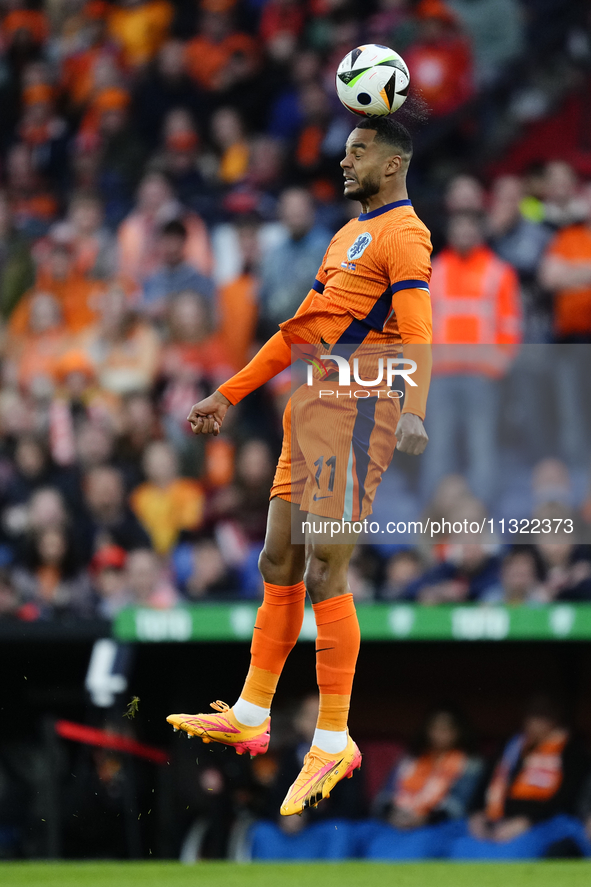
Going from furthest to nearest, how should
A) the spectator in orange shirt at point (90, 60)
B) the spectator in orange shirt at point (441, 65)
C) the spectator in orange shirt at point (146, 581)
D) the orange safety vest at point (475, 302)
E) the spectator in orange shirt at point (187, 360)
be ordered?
the spectator in orange shirt at point (90, 60), the spectator in orange shirt at point (441, 65), the spectator in orange shirt at point (187, 360), the orange safety vest at point (475, 302), the spectator in orange shirt at point (146, 581)

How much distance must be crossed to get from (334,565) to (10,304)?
6.76 m

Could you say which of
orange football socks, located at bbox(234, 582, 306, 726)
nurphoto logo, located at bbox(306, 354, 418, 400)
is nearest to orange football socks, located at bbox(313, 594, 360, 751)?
orange football socks, located at bbox(234, 582, 306, 726)

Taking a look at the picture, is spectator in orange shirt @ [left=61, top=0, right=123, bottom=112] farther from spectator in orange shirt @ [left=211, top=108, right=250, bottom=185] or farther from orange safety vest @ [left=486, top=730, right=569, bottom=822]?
orange safety vest @ [left=486, top=730, right=569, bottom=822]

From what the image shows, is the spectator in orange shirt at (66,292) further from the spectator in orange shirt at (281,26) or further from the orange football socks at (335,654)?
the orange football socks at (335,654)

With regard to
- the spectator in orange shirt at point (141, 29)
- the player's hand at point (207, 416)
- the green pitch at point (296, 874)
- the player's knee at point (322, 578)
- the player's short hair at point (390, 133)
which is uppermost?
the spectator in orange shirt at point (141, 29)

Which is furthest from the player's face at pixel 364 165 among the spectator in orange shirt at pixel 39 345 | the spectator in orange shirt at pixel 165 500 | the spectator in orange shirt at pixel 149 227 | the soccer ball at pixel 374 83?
the spectator in orange shirt at pixel 39 345

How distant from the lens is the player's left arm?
4328mm

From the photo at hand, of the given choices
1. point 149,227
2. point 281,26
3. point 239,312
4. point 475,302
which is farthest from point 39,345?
point 281,26

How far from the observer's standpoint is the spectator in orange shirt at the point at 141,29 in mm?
12273

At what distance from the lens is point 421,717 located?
8.17 meters

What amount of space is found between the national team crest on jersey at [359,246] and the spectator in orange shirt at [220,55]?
7189 millimetres

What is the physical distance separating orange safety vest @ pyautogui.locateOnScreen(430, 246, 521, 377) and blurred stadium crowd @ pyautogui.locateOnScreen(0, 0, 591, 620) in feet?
0.07

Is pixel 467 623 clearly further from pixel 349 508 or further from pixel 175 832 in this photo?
pixel 349 508

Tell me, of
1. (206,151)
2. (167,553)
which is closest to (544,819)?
(167,553)
